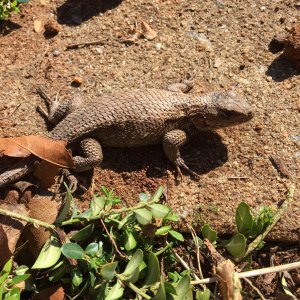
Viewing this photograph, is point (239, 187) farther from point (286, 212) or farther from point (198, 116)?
point (198, 116)

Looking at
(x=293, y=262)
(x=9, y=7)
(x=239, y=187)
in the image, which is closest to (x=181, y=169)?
(x=239, y=187)

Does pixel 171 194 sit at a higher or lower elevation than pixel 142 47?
lower

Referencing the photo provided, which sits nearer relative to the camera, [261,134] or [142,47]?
[261,134]

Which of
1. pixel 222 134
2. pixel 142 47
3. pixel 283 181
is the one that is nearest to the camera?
pixel 283 181

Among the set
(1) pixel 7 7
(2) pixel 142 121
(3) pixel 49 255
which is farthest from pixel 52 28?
(3) pixel 49 255

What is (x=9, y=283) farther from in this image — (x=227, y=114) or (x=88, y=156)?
(x=227, y=114)

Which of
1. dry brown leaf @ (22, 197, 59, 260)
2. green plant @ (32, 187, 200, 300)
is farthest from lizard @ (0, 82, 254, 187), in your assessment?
green plant @ (32, 187, 200, 300)
